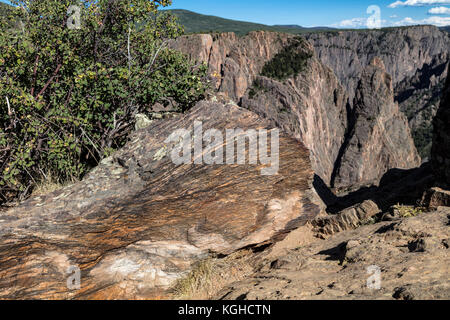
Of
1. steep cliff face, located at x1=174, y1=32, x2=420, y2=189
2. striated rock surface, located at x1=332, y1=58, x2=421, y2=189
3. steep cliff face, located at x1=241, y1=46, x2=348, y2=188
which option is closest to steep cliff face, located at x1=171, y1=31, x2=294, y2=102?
steep cliff face, located at x1=174, y1=32, x2=420, y2=189

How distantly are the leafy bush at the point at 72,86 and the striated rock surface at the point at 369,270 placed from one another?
17.8 feet

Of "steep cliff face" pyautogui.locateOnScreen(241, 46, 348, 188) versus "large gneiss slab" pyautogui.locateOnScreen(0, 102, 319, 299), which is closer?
"large gneiss slab" pyautogui.locateOnScreen(0, 102, 319, 299)

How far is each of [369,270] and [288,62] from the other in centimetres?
11507

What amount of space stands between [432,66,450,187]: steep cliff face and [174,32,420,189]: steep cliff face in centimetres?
6474

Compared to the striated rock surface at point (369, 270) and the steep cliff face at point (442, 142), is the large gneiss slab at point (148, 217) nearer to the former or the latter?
the striated rock surface at point (369, 270)

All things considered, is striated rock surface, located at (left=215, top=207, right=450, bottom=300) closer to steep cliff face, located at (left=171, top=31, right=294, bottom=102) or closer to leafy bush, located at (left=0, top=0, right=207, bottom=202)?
leafy bush, located at (left=0, top=0, right=207, bottom=202)

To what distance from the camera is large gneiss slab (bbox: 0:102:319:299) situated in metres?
6.60

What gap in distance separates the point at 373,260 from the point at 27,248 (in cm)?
708

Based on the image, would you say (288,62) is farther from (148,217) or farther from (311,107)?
(148,217)

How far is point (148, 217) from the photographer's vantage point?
739 cm

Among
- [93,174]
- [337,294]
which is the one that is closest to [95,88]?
[93,174]

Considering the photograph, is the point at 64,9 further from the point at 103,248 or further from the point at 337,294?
the point at 337,294
